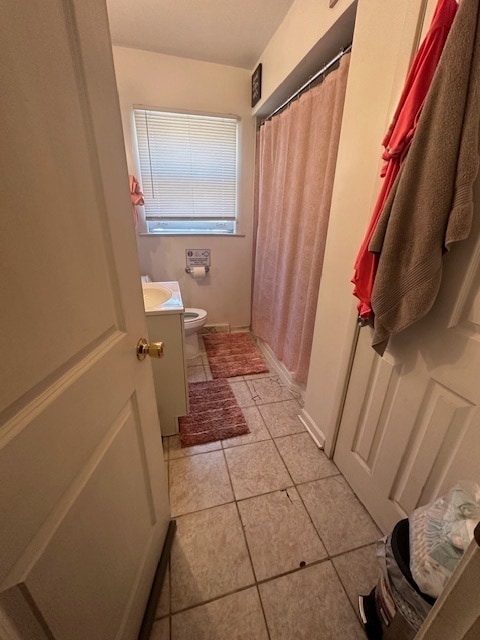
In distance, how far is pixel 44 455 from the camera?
40cm

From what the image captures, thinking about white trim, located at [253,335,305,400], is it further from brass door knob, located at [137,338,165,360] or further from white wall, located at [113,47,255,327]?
brass door knob, located at [137,338,165,360]

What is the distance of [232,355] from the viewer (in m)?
2.53

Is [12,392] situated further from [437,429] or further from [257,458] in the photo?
[257,458]

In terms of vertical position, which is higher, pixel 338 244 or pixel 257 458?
pixel 338 244

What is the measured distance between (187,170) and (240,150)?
1.69ft

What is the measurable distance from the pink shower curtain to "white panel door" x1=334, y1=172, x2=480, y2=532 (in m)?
0.66

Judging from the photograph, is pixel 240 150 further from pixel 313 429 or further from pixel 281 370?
pixel 313 429

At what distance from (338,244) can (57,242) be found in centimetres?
114

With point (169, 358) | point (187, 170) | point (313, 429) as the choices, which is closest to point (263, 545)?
point (313, 429)

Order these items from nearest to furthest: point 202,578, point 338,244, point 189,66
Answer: point 202,578 < point 338,244 < point 189,66

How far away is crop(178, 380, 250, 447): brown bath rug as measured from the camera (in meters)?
1.63

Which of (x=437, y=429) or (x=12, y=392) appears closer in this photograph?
(x=12, y=392)

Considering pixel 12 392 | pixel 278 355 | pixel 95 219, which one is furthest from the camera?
pixel 278 355

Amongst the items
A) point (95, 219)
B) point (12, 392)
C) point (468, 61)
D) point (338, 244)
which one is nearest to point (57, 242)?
point (95, 219)
